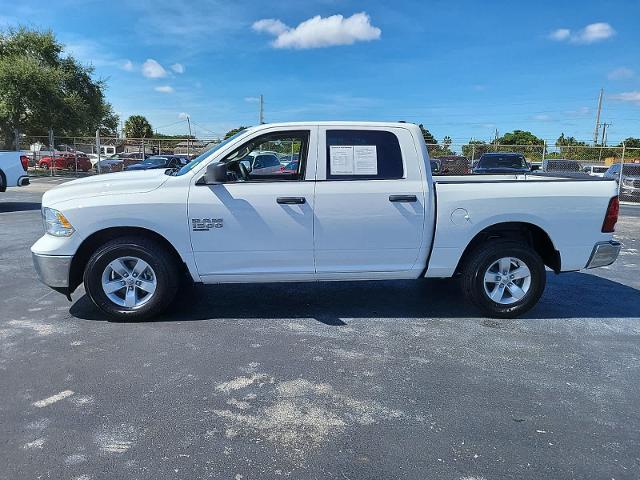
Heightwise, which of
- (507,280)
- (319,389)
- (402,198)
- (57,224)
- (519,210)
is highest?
(402,198)

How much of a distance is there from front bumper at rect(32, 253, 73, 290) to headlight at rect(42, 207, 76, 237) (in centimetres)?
23

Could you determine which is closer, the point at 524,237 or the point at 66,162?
the point at 524,237

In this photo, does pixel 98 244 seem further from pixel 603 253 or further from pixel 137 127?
pixel 137 127

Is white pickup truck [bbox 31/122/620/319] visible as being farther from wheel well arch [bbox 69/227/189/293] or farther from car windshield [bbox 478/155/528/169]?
car windshield [bbox 478/155/528/169]

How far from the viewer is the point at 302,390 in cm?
355

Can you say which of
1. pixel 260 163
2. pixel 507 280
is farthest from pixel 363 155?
pixel 507 280

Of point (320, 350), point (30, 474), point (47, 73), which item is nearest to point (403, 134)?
point (320, 350)

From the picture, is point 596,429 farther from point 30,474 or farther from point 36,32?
point 36,32

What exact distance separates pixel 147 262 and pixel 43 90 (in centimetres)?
2772

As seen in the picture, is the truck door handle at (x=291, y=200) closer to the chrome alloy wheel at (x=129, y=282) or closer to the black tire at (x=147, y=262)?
the black tire at (x=147, y=262)

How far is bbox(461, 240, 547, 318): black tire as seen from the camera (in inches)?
196

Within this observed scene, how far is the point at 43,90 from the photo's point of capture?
27297mm

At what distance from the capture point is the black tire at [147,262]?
15.3 feet

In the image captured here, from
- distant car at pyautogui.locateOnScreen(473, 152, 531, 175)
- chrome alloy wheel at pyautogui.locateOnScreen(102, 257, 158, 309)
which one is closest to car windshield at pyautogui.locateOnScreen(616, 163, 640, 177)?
distant car at pyautogui.locateOnScreen(473, 152, 531, 175)
